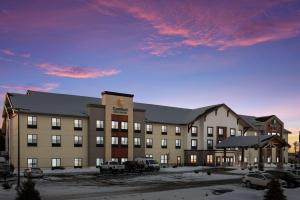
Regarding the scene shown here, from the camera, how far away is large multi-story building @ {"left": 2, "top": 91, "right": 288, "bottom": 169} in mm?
72312

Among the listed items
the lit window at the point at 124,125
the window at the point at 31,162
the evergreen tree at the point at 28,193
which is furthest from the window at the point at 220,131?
the evergreen tree at the point at 28,193

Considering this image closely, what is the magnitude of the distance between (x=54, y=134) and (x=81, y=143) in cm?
566

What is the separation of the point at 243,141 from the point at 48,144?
123 ft

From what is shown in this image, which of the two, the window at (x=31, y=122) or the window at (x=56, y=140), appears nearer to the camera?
the window at (x=31, y=122)

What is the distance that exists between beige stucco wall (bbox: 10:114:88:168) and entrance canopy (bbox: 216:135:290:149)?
29.5 metres

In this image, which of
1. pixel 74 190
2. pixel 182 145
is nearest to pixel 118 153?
pixel 182 145

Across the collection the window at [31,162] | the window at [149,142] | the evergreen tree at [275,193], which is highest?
the window at [149,142]

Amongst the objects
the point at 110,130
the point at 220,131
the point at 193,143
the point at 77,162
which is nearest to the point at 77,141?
the point at 77,162

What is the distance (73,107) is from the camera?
78.9 meters

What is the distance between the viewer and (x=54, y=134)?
73938 millimetres

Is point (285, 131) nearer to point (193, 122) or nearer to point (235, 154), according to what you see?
point (235, 154)

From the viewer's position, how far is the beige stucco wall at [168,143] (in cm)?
8776

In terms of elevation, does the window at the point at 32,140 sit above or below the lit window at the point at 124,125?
below

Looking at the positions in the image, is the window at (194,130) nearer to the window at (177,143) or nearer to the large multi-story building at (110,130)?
the large multi-story building at (110,130)
